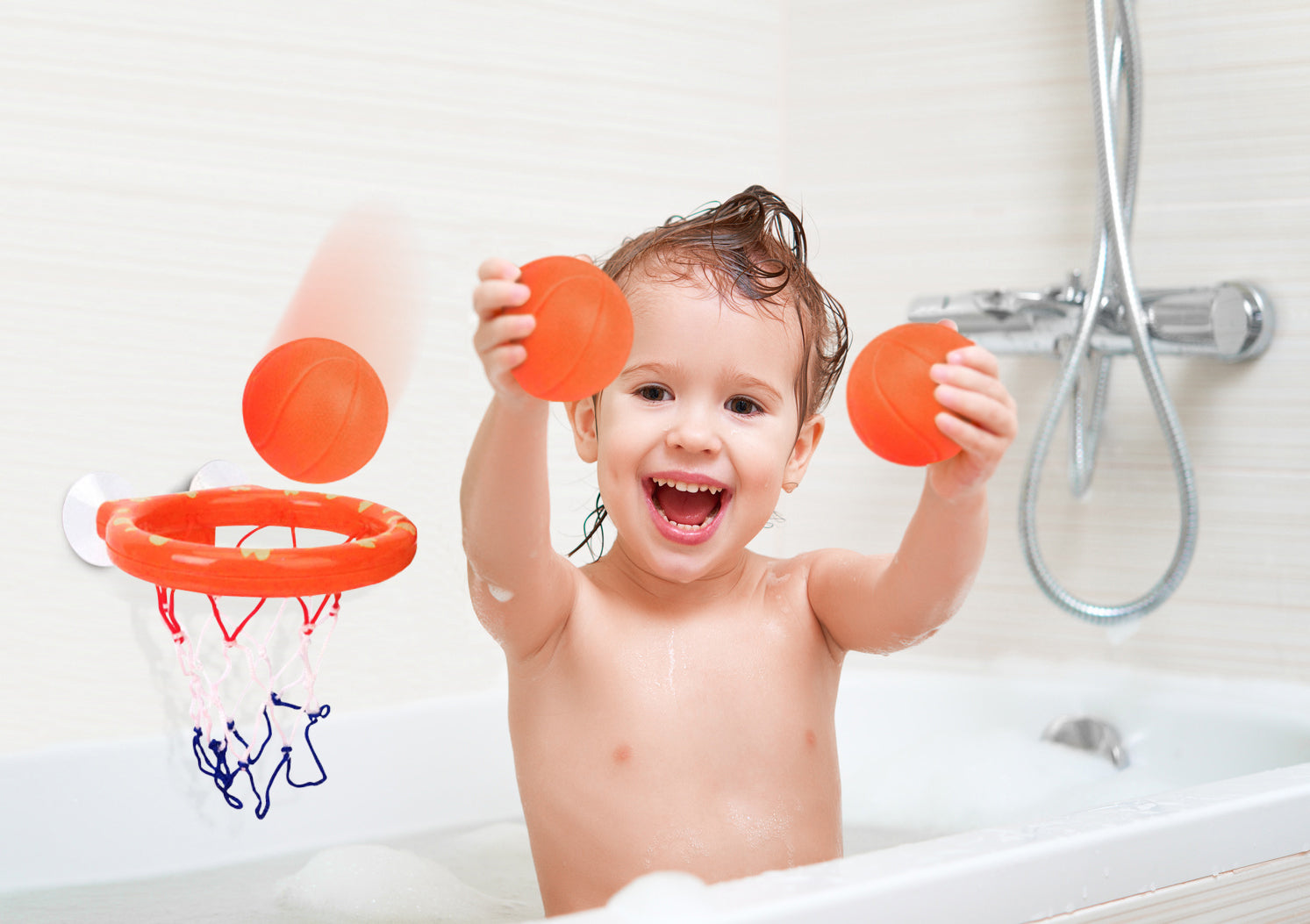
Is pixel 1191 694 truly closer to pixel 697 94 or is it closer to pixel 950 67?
pixel 950 67

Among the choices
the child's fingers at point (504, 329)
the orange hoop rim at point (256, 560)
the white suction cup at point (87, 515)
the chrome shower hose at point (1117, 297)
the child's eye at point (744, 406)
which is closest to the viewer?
the child's fingers at point (504, 329)

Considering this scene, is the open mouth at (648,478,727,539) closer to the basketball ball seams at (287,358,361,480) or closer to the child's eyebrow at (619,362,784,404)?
the child's eyebrow at (619,362,784,404)

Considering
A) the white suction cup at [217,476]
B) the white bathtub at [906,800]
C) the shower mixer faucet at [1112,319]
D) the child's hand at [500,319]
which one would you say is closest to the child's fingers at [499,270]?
the child's hand at [500,319]

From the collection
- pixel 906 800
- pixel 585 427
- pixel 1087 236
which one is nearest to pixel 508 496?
pixel 585 427

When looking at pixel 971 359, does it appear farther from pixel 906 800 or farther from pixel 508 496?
pixel 906 800

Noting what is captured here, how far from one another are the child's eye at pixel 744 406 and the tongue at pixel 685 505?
0.07 m

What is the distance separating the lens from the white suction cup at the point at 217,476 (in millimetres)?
1288

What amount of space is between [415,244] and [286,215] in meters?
0.17

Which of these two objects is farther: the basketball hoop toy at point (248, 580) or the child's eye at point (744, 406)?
the child's eye at point (744, 406)

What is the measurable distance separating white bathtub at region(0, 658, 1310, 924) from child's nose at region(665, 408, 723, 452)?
13.0 inches

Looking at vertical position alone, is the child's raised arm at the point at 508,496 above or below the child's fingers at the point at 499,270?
below

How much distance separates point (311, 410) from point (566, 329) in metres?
0.29

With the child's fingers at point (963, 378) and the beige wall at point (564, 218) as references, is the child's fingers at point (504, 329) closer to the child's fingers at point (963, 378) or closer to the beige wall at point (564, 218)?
the child's fingers at point (963, 378)

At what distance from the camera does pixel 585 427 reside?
105 centimetres
